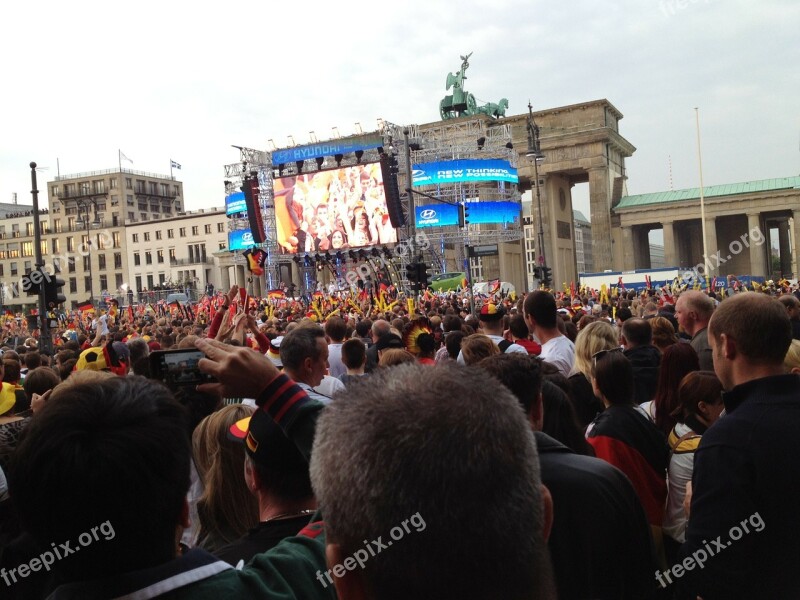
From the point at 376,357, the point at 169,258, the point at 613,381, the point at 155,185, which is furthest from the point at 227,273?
the point at 613,381

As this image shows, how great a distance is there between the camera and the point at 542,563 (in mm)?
1300

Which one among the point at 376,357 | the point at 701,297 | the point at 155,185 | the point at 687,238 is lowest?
the point at 376,357

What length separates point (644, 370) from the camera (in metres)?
6.15

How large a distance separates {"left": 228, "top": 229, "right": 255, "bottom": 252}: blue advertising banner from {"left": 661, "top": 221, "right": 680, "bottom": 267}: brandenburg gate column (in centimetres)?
3550

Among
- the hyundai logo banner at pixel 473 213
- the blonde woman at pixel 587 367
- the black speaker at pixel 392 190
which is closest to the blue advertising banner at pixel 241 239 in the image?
the hyundai logo banner at pixel 473 213

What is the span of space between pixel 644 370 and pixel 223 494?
14.0ft

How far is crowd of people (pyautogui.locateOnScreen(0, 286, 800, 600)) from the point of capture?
1.27 metres

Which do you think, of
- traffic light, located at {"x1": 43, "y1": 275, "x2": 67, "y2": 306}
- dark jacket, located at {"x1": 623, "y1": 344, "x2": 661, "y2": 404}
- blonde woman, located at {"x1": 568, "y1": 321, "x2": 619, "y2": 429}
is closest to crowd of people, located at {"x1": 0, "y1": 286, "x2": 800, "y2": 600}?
blonde woman, located at {"x1": 568, "y1": 321, "x2": 619, "y2": 429}

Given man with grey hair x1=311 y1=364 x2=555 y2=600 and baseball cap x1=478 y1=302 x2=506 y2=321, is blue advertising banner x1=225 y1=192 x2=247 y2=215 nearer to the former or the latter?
baseball cap x1=478 y1=302 x2=506 y2=321

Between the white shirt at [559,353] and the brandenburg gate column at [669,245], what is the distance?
185 feet

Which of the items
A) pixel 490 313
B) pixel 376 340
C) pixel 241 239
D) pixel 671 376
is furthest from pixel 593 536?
pixel 241 239

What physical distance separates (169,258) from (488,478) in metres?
95.2

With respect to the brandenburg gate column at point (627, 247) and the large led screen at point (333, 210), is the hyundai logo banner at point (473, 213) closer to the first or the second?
the large led screen at point (333, 210)

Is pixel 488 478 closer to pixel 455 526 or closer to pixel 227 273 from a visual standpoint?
pixel 455 526
